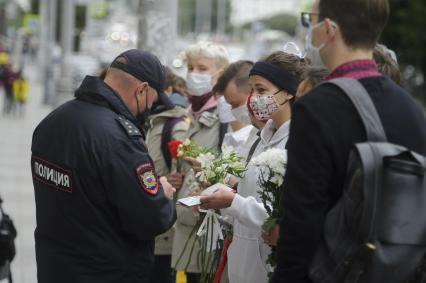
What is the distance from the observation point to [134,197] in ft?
13.4

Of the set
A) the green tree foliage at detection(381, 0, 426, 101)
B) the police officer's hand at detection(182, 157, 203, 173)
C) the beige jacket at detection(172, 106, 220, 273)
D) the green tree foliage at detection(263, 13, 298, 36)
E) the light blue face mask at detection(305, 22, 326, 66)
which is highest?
the light blue face mask at detection(305, 22, 326, 66)

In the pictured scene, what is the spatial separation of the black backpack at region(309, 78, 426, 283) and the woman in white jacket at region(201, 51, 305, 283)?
997 millimetres

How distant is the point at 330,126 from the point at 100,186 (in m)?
1.40

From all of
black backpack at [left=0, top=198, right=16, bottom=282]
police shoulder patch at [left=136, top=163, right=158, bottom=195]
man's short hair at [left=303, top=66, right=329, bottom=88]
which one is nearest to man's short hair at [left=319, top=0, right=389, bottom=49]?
man's short hair at [left=303, top=66, right=329, bottom=88]

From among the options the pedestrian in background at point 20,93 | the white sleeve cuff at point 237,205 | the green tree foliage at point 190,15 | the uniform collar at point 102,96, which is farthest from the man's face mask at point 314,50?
the green tree foliage at point 190,15

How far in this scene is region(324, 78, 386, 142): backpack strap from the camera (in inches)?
123

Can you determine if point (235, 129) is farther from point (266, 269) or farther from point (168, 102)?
point (266, 269)

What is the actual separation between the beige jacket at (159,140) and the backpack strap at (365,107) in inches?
140

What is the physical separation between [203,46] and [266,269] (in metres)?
3.16

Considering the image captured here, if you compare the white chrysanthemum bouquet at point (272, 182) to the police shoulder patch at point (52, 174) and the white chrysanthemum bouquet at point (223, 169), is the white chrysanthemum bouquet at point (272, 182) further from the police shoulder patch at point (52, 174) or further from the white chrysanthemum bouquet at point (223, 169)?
the police shoulder patch at point (52, 174)

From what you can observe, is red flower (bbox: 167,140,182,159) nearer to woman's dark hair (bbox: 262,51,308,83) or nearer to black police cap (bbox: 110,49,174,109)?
woman's dark hair (bbox: 262,51,308,83)

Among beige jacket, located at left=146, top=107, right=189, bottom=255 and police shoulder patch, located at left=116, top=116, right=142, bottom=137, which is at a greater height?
police shoulder patch, located at left=116, top=116, right=142, bottom=137

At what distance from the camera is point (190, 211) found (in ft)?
20.3

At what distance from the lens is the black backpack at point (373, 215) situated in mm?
3043
